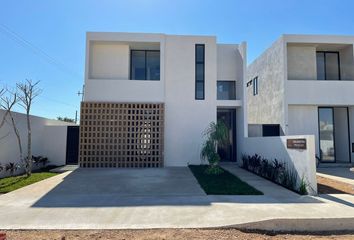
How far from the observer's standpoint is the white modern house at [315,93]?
47.8 ft

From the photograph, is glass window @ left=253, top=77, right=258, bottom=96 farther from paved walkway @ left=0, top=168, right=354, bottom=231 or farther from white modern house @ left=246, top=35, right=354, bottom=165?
paved walkway @ left=0, top=168, right=354, bottom=231

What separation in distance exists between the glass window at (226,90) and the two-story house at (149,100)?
64 cm

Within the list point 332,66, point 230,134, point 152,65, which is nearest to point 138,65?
point 152,65

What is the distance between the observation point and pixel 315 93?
14.6 metres

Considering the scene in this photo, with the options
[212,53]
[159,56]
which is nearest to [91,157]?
[159,56]

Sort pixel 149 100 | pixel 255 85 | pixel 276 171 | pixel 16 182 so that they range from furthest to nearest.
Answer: pixel 255 85 < pixel 149 100 < pixel 276 171 < pixel 16 182

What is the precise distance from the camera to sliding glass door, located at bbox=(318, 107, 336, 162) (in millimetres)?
14820

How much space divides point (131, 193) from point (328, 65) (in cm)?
1487

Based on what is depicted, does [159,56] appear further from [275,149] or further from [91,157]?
[275,149]

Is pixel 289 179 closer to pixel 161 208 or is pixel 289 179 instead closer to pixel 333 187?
pixel 333 187

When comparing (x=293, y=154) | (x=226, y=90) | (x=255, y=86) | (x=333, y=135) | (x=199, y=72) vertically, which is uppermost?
(x=255, y=86)

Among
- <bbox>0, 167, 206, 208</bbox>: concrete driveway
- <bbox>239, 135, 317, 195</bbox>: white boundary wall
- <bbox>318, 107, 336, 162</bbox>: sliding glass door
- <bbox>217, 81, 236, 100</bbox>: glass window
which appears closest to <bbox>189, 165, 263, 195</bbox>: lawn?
<bbox>0, 167, 206, 208</bbox>: concrete driveway

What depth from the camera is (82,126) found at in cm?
1328

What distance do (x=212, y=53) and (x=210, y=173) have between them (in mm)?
6799
